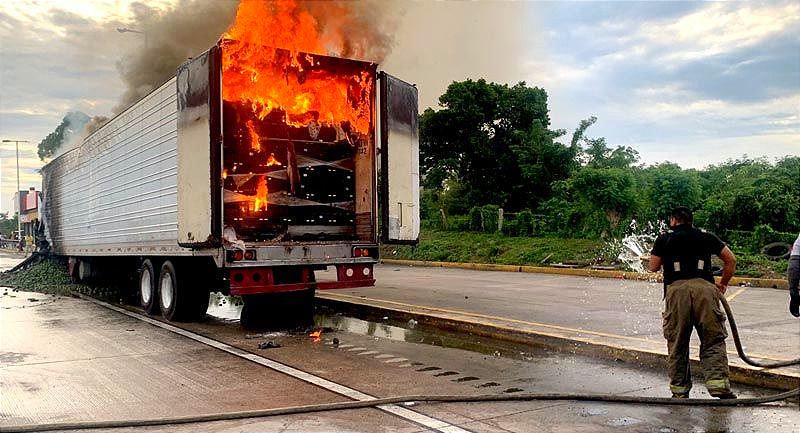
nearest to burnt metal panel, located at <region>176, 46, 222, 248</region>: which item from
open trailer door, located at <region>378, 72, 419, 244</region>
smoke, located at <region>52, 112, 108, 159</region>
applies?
open trailer door, located at <region>378, 72, 419, 244</region>

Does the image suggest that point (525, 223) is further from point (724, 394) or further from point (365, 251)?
point (724, 394)

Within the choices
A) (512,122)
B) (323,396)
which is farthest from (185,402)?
(512,122)

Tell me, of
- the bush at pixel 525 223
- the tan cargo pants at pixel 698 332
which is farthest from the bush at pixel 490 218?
the tan cargo pants at pixel 698 332

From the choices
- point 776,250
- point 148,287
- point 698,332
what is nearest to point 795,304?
point 698,332

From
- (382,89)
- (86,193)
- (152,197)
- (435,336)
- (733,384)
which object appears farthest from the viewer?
(86,193)

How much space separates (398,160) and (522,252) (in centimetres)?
1208

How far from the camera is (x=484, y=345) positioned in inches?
324

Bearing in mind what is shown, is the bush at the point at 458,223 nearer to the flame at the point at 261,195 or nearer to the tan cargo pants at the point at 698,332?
the flame at the point at 261,195

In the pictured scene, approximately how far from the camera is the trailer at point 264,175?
8.83 metres

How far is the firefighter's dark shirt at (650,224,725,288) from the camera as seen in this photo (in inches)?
215

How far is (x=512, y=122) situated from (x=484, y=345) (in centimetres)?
2313

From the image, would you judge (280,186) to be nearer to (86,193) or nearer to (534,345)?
(534,345)

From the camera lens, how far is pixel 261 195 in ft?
34.4

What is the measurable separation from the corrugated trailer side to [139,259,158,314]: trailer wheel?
1.12ft
